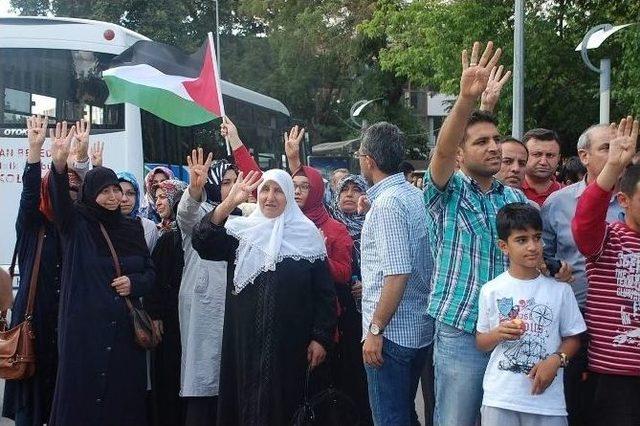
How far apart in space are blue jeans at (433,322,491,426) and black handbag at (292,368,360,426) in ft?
4.17

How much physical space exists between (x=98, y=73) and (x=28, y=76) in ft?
2.91

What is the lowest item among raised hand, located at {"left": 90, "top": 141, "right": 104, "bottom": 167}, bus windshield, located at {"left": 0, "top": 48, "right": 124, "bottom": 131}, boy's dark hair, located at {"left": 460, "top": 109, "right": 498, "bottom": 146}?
raised hand, located at {"left": 90, "top": 141, "right": 104, "bottom": 167}

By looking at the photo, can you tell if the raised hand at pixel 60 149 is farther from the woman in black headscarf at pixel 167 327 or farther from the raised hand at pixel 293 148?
the raised hand at pixel 293 148

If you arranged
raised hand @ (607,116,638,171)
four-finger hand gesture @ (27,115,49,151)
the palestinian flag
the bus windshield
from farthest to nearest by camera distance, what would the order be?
the bus windshield < the palestinian flag < four-finger hand gesture @ (27,115,49,151) < raised hand @ (607,116,638,171)

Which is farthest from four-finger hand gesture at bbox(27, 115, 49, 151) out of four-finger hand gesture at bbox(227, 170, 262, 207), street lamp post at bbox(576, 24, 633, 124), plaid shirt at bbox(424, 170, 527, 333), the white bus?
street lamp post at bbox(576, 24, 633, 124)

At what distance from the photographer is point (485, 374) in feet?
13.4

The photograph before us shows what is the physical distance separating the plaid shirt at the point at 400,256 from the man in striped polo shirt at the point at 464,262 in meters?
0.42

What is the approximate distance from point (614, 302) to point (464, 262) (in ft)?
2.21

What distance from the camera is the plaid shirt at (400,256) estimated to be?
184 inches

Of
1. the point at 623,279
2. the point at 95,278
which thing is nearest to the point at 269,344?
the point at 95,278

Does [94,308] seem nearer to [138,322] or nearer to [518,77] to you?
[138,322]

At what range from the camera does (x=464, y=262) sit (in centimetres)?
419

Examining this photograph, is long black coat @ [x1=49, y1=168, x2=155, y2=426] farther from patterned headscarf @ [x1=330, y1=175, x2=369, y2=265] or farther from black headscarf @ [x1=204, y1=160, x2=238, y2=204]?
patterned headscarf @ [x1=330, y1=175, x2=369, y2=265]

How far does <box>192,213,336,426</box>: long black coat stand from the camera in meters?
5.37
